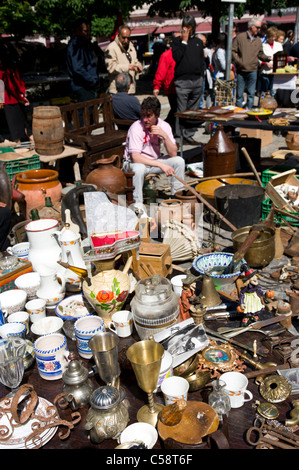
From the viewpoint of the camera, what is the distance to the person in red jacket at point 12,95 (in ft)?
21.3

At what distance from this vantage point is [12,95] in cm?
662

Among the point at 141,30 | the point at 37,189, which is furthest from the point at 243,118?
the point at 141,30

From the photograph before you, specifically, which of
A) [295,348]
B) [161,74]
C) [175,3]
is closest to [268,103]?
[161,74]

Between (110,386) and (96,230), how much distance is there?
1.35 m

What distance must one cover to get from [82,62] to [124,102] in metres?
1.13

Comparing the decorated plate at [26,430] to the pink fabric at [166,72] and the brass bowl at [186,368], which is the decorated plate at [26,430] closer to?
the brass bowl at [186,368]

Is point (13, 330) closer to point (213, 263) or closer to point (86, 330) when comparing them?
point (86, 330)

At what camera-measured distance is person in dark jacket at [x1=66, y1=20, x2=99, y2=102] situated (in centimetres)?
704

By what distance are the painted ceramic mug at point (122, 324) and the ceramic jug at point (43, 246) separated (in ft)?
2.22

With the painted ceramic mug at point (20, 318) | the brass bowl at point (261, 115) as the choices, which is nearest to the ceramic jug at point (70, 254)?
the painted ceramic mug at point (20, 318)

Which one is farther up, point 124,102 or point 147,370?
point 124,102

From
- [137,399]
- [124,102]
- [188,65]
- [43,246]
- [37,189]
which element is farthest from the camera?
[188,65]

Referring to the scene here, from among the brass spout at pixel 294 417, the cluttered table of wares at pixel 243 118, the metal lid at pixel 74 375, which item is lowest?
the brass spout at pixel 294 417

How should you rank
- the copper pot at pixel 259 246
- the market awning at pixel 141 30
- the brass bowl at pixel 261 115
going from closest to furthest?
the copper pot at pixel 259 246
the brass bowl at pixel 261 115
the market awning at pixel 141 30
